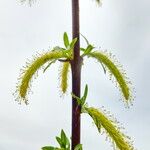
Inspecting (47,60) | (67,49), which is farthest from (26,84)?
(67,49)

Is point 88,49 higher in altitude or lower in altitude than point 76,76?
higher

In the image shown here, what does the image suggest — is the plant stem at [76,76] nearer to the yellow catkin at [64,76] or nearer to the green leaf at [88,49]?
the green leaf at [88,49]

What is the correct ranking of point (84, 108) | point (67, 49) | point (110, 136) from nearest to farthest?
1. point (110, 136)
2. point (84, 108)
3. point (67, 49)

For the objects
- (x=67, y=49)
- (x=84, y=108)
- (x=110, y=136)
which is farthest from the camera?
(x=67, y=49)

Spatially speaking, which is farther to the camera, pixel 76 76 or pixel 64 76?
pixel 64 76

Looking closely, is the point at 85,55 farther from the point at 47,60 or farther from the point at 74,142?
the point at 74,142
